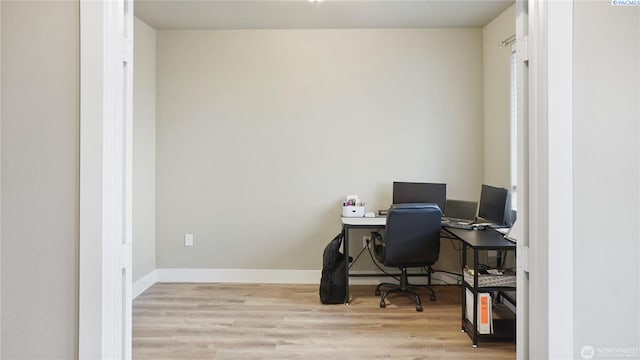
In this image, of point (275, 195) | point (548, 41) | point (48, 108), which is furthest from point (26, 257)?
point (275, 195)

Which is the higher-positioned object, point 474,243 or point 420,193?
point 420,193

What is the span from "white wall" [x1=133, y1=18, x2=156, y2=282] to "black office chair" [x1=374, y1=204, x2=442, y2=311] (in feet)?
8.05

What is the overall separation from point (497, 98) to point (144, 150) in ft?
11.8

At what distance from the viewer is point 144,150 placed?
4.34m

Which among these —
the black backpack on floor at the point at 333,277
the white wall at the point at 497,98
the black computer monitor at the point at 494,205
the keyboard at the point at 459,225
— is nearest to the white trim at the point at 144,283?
the black backpack on floor at the point at 333,277

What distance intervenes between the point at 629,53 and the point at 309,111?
3382mm

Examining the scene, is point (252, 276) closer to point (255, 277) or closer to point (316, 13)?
point (255, 277)

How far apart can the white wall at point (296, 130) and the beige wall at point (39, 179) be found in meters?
3.17

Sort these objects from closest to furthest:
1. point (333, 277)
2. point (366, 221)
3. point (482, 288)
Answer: point (482, 288) → point (333, 277) → point (366, 221)

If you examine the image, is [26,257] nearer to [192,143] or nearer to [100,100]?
[100,100]

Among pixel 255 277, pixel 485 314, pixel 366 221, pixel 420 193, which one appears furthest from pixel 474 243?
pixel 255 277

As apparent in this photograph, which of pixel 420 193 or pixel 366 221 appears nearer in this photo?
pixel 366 221

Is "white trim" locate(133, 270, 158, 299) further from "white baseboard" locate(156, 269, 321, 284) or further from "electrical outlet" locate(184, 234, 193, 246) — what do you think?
"electrical outlet" locate(184, 234, 193, 246)

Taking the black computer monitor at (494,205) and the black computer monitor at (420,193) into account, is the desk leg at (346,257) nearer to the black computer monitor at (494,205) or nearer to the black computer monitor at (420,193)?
the black computer monitor at (420,193)
